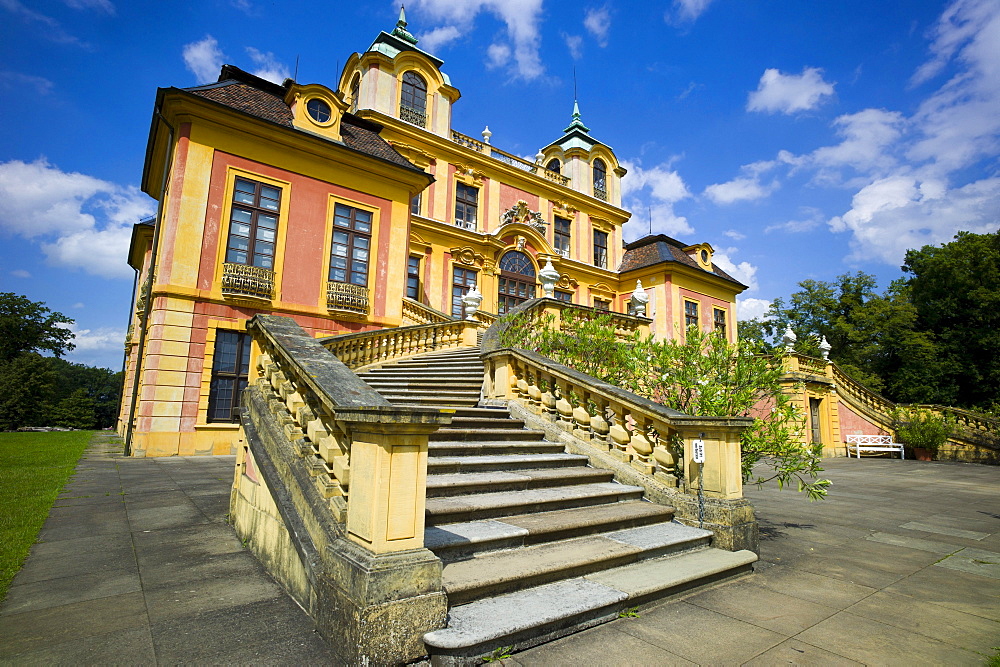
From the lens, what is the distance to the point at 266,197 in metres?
14.0

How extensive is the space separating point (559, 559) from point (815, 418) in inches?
842

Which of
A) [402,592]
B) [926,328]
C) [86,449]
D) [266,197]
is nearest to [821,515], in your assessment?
[402,592]

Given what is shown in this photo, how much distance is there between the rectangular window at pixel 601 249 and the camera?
2675cm

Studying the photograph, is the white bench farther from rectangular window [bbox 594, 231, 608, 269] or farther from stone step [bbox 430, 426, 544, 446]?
stone step [bbox 430, 426, 544, 446]

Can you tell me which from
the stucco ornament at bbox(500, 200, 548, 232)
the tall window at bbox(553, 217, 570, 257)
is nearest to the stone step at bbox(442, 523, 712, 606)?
the stucco ornament at bbox(500, 200, 548, 232)

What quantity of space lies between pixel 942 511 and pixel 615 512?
253 inches

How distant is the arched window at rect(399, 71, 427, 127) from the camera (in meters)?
20.7

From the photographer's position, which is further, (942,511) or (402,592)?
(942,511)

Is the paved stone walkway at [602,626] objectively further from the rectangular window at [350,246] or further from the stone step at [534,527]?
the rectangular window at [350,246]

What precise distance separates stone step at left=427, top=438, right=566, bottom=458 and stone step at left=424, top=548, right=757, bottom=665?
7.13 feet

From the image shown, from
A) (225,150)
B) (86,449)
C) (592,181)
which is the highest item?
(592,181)

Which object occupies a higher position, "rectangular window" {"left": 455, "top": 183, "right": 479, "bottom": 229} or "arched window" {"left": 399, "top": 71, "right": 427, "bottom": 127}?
"arched window" {"left": 399, "top": 71, "right": 427, "bottom": 127}

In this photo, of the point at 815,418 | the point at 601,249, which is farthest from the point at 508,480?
the point at 601,249

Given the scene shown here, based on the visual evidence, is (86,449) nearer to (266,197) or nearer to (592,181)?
(266,197)
